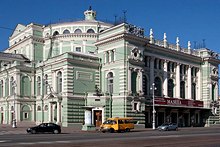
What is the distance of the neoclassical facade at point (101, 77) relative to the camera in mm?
61250

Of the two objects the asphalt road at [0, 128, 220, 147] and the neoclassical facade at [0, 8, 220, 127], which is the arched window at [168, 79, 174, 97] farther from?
the asphalt road at [0, 128, 220, 147]

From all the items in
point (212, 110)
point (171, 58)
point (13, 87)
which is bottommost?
point (212, 110)

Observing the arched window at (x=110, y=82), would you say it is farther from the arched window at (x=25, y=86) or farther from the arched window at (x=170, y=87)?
the arched window at (x=25, y=86)

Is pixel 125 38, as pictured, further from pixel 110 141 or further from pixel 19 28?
Result: pixel 110 141

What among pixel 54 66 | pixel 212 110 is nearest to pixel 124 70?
pixel 54 66

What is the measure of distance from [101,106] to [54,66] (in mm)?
11680

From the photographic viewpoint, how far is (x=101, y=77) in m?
65.8

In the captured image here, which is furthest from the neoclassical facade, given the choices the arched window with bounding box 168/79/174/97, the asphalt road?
the asphalt road

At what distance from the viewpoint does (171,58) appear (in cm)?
7344

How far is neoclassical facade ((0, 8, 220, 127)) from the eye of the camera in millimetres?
61250

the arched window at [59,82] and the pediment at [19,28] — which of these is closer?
the arched window at [59,82]

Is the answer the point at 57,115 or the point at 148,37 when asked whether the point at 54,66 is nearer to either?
the point at 57,115

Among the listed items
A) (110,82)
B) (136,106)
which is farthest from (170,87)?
(110,82)

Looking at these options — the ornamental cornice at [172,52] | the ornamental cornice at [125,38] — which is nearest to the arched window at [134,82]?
the ornamental cornice at [125,38]
